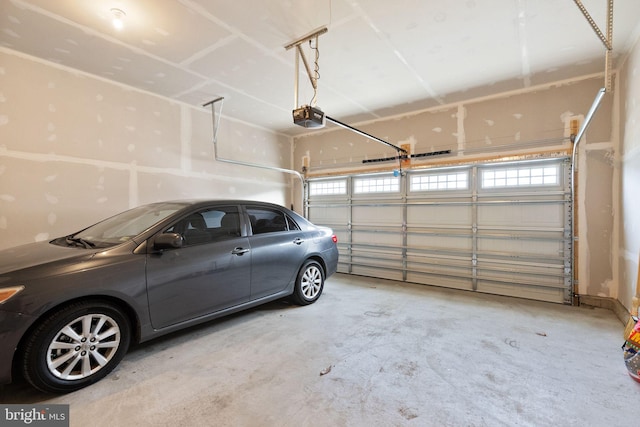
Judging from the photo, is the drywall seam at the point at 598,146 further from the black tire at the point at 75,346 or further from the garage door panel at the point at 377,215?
the black tire at the point at 75,346

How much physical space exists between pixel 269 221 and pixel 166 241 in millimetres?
1278

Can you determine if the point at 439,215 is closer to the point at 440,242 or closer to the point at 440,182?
the point at 440,242

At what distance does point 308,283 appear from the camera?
3746 mm

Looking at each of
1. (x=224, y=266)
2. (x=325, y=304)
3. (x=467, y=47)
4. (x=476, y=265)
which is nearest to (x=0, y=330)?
(x=224, y=266)

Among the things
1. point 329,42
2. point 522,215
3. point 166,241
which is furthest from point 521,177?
point 166,241

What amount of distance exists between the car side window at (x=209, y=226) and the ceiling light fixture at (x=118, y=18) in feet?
5.96

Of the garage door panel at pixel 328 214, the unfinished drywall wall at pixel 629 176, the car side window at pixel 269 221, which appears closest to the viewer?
the unfinished drywall wall at pixel 629 176

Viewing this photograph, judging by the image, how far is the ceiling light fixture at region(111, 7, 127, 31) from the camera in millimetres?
2451

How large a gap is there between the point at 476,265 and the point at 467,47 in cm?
301

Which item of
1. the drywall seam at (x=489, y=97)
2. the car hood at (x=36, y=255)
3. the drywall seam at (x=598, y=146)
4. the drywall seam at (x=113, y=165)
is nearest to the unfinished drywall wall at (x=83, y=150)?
the drywall seam at (x=113, y=165)

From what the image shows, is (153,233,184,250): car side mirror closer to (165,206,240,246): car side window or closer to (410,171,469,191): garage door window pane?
(165,206,240,246): car side window

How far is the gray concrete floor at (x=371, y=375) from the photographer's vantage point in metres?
1.72

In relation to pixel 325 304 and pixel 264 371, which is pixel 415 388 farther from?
pixel 325 304

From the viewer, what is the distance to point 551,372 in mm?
2186
